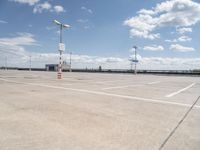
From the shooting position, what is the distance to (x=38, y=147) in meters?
3.21

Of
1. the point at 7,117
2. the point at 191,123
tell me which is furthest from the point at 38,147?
the point at 191,123

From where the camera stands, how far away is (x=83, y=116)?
526 cm

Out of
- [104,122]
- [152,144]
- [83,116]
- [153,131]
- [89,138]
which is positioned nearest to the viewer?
[152,144]

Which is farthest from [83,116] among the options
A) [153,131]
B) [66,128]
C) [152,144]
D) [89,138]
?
[152,144]

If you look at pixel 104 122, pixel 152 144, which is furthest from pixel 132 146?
pixel 104 122

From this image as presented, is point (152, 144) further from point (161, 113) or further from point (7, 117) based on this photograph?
point (7, 117)

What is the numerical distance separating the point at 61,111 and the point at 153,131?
2809 mm

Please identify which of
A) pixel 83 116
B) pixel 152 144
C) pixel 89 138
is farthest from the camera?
pixel 83 116

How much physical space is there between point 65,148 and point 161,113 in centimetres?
357

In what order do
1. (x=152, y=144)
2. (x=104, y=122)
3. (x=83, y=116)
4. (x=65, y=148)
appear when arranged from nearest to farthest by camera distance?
(x=65, y=148)
(x=152, y=144)
(x=104, y=122)
(x=83, y=116)

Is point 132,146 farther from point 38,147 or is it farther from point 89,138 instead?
point 38,147

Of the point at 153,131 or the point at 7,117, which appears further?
the point at 7,117

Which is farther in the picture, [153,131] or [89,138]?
[153,131]

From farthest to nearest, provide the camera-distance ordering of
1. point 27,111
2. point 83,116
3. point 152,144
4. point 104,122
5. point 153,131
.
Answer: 1. point 27,111
2. point 83,116
3. point 104,122
4. point 153,131
5. point 152,144
